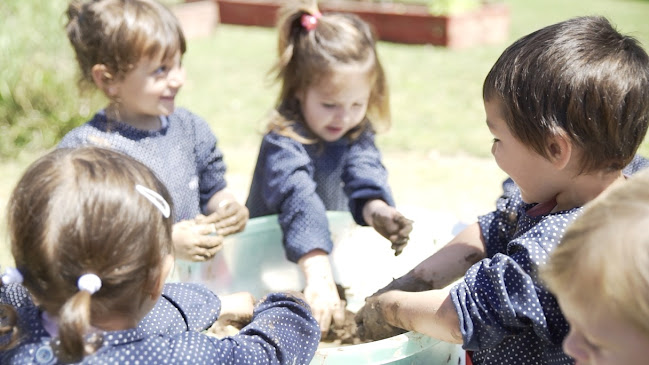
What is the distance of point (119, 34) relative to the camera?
6.53 ft

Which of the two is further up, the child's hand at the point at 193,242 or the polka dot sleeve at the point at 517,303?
the polka dot sleeve at the point at 517,303

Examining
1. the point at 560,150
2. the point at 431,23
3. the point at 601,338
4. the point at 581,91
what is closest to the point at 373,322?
the point at 560,150

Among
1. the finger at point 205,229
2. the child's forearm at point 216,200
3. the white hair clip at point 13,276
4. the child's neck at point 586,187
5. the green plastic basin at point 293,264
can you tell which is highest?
the child's neck at point 586,187

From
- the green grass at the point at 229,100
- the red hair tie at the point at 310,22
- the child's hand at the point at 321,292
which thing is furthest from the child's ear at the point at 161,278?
the green grass at the point at 229,100

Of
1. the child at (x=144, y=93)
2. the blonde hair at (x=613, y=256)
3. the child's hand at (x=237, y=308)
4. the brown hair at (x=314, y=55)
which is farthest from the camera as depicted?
the brown hair at (x=314, y=55)

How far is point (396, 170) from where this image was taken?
3.60 m

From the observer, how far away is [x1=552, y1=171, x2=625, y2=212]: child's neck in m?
1.44

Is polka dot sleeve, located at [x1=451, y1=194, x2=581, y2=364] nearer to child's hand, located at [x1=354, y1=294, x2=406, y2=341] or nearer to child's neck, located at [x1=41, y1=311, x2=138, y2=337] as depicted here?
child's hand, located at [x1=354, y1=294, x2=406, y2=341]

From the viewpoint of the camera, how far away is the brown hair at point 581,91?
4.48 feet

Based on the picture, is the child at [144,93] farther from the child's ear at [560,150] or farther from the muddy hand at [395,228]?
the child's ear at [560,150]

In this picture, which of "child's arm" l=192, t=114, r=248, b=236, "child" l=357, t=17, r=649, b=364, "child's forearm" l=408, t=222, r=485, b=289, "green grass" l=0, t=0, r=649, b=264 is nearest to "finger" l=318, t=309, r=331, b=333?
"child's forearm" l=408, t=222, r=485, b=289

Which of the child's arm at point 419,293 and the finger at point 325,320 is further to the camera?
the finger at point 325,320

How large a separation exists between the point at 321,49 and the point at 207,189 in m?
0.55

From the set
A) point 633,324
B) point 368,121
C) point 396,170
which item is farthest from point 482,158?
point 633,324
